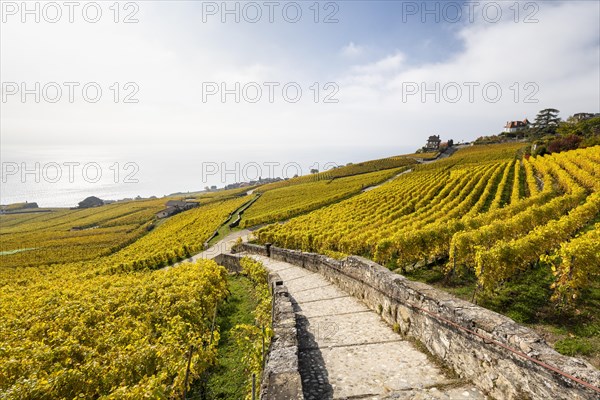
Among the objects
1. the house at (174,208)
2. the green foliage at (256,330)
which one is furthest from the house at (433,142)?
the green foliage at (256,330)

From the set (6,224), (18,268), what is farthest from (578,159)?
(6,224)

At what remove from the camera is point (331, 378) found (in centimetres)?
653

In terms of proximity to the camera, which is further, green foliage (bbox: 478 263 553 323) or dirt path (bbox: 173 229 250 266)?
dirt path (bbox: 173 229 250 266)

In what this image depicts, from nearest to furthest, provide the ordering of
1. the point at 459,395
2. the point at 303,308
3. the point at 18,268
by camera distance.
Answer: the point at 459,395 → the point at 303,308 → the point at 18,268

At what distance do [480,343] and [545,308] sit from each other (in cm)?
464

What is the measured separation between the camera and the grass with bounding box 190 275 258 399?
25.0ft

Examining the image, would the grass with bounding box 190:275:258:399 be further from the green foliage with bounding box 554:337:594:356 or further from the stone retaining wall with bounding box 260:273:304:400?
the green foliage with bounding box 554:337:594:356

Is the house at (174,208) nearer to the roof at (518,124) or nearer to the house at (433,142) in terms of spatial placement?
the house at (433,142)

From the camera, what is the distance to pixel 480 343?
5793 mm

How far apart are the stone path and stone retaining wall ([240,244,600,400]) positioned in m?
0.36

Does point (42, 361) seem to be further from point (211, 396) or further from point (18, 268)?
point (18, 268)

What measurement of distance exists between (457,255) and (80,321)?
1278cm

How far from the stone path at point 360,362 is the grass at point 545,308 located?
306cm

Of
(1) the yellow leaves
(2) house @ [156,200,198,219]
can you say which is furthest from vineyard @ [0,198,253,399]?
(2) house @ [156,200,198,219]
